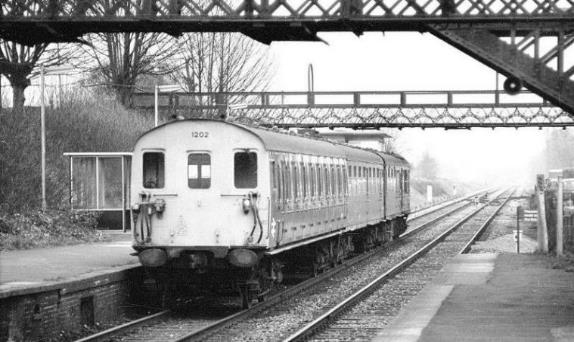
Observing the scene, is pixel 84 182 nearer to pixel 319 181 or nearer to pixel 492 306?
pixel 319 181

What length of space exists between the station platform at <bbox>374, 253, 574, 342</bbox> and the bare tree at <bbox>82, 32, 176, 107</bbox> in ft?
78.8

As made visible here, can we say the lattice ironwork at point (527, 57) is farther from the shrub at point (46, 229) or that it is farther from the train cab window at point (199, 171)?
the shrub at point (46, 229)

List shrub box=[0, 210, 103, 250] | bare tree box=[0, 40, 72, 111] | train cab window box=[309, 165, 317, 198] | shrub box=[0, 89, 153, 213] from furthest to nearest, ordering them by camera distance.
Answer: bare tree box=[0, 40, 72, 111] < shrub box=[0, 89, 153, 213] < shrub box=[0, 210, 103, 250] < train cab window box=[309, 165, 317, 198]

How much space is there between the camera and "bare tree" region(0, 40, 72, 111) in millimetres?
30306

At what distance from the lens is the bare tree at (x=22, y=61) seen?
3031 cm

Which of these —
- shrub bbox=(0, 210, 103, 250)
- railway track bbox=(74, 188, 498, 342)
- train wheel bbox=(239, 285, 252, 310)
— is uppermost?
shrub bbox=(0, 210, 103, 250)

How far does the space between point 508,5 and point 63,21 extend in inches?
210

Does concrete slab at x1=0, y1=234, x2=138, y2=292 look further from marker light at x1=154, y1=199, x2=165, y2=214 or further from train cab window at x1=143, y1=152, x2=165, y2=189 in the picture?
train cab window at x1=143, y1=152, x2=165, y2=189

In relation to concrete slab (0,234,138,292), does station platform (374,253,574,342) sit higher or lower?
lower

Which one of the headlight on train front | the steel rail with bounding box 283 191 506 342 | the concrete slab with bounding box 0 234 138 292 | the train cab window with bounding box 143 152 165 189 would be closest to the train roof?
the train cab window with bounding box 143 152 165 189

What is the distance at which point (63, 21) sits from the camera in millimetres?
11625

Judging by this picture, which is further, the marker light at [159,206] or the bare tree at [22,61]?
the bare tree at [22,61]

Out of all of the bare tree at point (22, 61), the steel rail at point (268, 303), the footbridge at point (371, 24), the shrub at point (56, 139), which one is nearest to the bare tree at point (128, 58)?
the shrub at point (56, 139)

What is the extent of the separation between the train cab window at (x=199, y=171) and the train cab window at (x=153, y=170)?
1.49 ft
